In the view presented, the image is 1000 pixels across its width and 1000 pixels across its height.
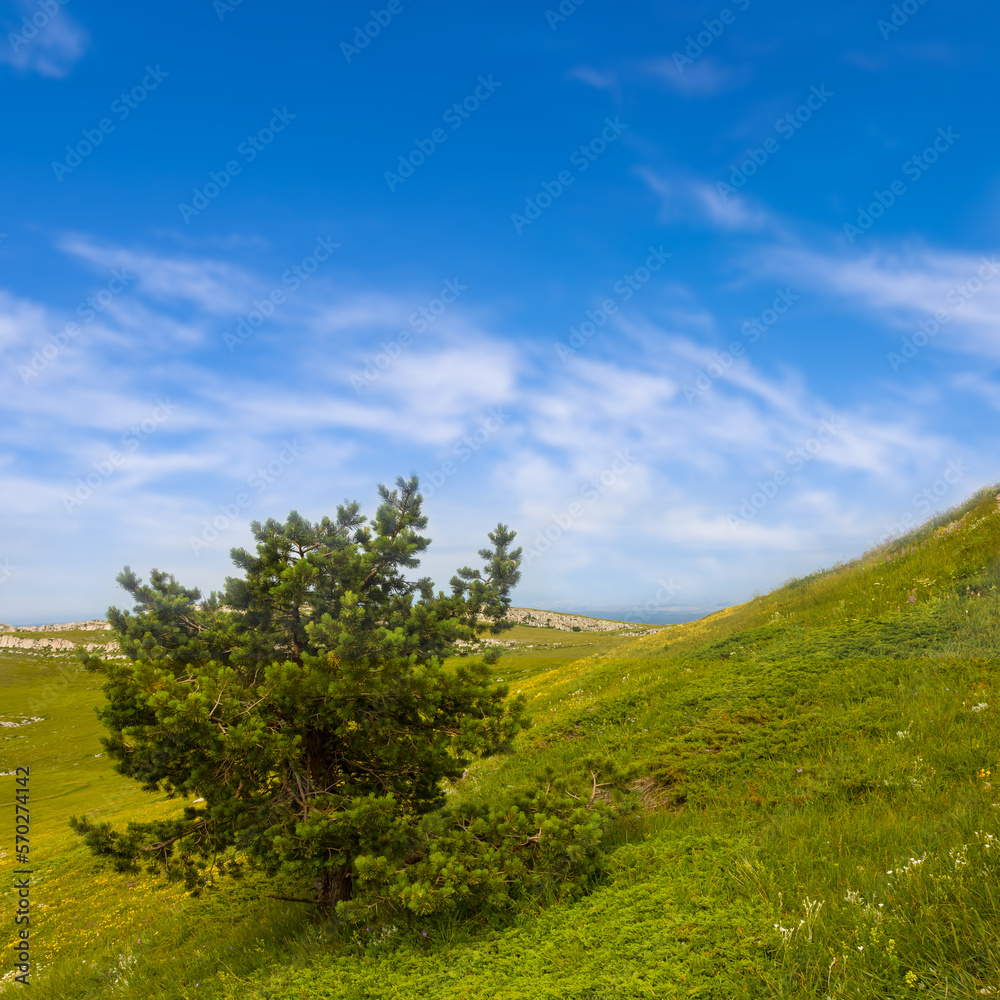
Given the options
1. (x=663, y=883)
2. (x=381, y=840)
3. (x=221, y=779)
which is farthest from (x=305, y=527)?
(x=663, y=883)

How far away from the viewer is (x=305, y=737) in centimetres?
928

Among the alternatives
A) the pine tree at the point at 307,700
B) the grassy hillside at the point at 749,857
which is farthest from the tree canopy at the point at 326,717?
the grassy hillside at the point at 749,857

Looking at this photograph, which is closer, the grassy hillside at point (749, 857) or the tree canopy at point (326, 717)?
the grassy hillside at point (749, 857)

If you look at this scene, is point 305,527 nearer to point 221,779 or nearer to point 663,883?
point 221,779

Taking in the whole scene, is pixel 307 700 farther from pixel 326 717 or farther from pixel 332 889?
pixel 332 889

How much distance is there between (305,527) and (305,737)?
3613 millimetres

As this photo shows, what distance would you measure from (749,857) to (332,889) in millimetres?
6813

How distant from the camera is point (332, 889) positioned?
361 inches

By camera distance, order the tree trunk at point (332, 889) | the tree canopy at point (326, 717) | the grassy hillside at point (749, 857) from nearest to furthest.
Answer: the grassy hillside at point (749, 857) < the tree canopy at point (326, 717) < the tree trunk at point (332, 889)

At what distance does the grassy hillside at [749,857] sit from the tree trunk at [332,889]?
377mm

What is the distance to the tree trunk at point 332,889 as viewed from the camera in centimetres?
903

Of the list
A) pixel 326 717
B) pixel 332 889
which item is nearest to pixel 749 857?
pixel 326 717

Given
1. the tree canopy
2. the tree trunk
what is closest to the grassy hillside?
the tree trunk

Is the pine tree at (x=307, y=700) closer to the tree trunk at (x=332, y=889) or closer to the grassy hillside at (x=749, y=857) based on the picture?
the tree trunk at (x=332, y=889)
